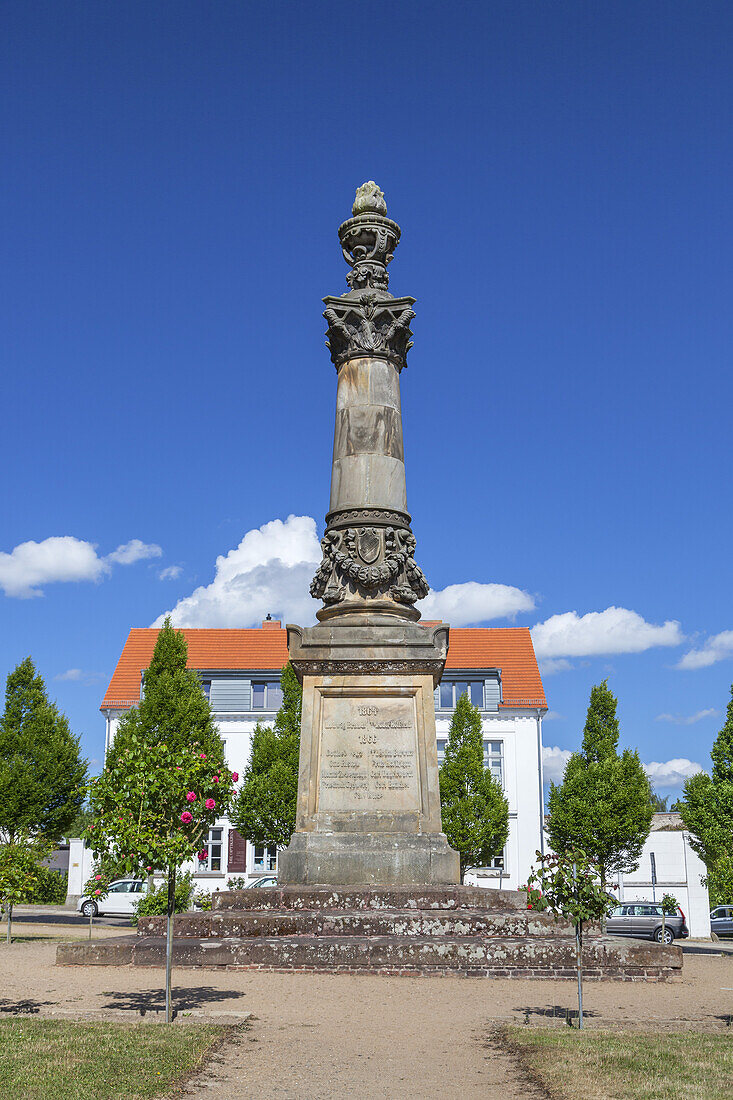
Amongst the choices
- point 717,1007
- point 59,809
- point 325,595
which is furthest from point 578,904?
point 59,809

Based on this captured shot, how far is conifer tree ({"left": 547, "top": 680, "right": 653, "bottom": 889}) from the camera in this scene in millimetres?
37250

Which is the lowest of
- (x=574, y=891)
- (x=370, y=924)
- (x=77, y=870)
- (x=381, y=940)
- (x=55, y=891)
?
(x=55, y=891)

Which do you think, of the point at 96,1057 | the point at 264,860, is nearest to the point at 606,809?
the point at 264,860

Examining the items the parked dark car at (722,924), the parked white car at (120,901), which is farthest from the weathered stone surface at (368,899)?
the parked dark car at (722,924)

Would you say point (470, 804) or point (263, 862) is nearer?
point (470, 804)

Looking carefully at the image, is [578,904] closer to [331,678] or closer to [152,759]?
[152,759]

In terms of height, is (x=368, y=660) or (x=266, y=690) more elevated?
(x=266, y=690)

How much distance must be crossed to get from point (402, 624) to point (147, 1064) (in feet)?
29.0

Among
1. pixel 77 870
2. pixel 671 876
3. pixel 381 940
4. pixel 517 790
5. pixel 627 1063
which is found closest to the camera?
pixel 627 1063

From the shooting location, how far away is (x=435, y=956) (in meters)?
11.4

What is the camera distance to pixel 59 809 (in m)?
30.9

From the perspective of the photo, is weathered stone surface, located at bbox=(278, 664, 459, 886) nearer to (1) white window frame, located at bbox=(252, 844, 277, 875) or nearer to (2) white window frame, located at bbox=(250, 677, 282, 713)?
(1) white window frame, located at bbox=(252, 844, 277, 875)

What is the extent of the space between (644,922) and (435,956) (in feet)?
86.0

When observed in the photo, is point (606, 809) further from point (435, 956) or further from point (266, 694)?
point (435, 956)
